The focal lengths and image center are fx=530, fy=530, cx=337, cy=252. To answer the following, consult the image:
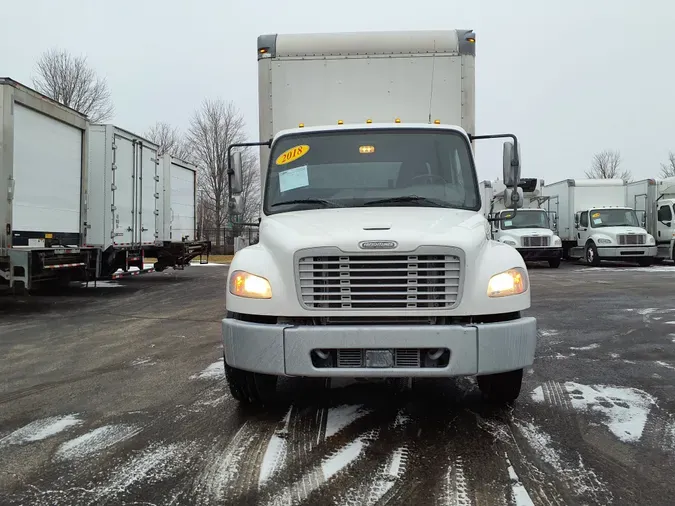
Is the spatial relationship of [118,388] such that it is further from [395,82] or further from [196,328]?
[395,82]

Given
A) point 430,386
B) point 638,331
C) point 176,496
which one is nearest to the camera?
point 176,496

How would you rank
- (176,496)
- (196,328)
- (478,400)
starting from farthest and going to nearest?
(196,328)
(478,400)
(176,496)

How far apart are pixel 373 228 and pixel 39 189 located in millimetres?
7635

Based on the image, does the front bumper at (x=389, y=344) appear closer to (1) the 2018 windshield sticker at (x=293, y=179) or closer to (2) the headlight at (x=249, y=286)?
(2) the headlight at (x=249, y=286)

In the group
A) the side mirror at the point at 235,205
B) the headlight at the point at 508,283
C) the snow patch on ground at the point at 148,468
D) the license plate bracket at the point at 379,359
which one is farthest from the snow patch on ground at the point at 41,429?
the headlight at the point at 508,283

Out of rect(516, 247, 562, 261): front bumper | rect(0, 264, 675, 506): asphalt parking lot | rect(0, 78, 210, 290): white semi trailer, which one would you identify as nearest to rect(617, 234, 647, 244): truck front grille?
rect(516, 247, 562, 261): front bumper

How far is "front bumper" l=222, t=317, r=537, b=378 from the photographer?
3.43 m

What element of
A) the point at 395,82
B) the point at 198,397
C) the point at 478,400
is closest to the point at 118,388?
the point at 198,397

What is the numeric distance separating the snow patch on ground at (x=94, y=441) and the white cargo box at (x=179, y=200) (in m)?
11.2

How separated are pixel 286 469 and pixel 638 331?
6.01m

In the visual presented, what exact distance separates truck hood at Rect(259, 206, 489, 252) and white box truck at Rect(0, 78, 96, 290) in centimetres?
586

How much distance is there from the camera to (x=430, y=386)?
4766 mm

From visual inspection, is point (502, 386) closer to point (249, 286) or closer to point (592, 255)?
point (249, 286)

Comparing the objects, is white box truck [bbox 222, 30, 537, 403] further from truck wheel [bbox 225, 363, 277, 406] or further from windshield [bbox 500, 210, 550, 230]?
windshield [bbox 500, 210, 550, 230]
